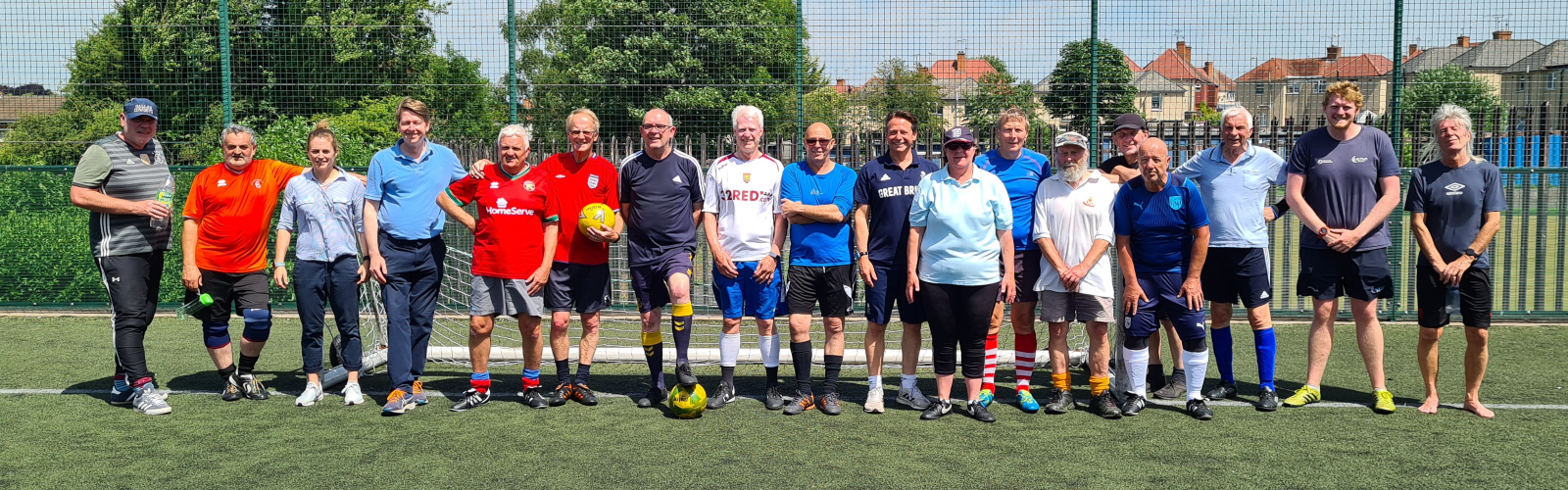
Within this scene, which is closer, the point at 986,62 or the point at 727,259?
the point at 727,259

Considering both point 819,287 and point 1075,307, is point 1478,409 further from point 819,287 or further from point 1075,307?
point 819,287

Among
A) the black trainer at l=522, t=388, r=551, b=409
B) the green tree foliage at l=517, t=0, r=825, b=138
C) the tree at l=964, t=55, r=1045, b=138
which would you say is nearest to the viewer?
the black trainer at l=522, t=388, r=551, b=409

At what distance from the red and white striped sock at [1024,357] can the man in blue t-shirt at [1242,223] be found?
3.42ft

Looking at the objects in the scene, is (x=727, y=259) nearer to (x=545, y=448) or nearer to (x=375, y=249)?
(x=545, y=448)

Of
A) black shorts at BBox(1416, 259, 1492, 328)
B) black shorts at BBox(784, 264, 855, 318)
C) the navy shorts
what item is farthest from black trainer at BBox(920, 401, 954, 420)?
black shorts at BBox(1416, 259, 1492, 328)

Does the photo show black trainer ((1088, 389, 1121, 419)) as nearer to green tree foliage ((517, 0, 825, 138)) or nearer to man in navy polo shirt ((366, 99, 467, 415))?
man in navy polo shirt ((366, 99, 467, 415))

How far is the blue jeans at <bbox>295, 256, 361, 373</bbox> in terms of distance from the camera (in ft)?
19.2

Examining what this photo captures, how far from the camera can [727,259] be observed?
18.6 feet

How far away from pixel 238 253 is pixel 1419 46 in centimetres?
895

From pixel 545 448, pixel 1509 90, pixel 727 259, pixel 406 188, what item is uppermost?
pixel 1509 90

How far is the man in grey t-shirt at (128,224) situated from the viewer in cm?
569

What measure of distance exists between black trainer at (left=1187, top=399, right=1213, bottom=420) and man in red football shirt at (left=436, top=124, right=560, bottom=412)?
3442 millimetres

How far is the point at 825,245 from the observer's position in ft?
18.4

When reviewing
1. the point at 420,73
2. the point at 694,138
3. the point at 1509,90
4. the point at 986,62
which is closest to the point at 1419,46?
the point at 1509,90
